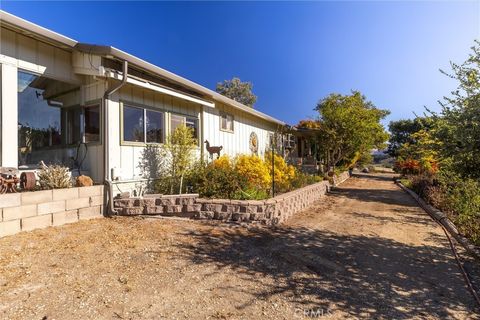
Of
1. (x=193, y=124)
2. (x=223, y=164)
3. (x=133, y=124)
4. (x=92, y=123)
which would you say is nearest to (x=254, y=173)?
(x=223, y=164)

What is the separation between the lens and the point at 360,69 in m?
13.6

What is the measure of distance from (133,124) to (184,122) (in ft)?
6.61

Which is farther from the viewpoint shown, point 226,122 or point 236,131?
point 236,131

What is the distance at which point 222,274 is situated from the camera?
3773 millimetres

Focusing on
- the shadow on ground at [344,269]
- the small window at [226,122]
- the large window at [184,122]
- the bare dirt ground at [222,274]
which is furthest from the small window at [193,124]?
the shadow on ground at [344,269]

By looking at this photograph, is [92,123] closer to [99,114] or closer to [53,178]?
[99,114]

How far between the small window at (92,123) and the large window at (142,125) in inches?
23.2

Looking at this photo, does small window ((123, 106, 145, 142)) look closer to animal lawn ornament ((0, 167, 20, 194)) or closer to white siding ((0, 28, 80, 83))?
white siding ((0, 28, 80, 83))

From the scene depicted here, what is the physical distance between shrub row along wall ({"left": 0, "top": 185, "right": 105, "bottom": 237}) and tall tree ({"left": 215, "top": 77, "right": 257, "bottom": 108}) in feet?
105

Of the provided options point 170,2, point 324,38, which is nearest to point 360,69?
point 324,38

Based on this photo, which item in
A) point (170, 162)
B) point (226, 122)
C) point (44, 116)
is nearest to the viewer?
point (44, 116)

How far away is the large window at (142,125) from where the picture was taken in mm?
6988

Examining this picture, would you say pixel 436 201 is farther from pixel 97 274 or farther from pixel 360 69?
pixel 97 274

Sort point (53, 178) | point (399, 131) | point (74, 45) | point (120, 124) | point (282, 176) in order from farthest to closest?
point (399, 131) → point (282, 176) → point (120, 124) → point (74, 45) → point (53, 178)
